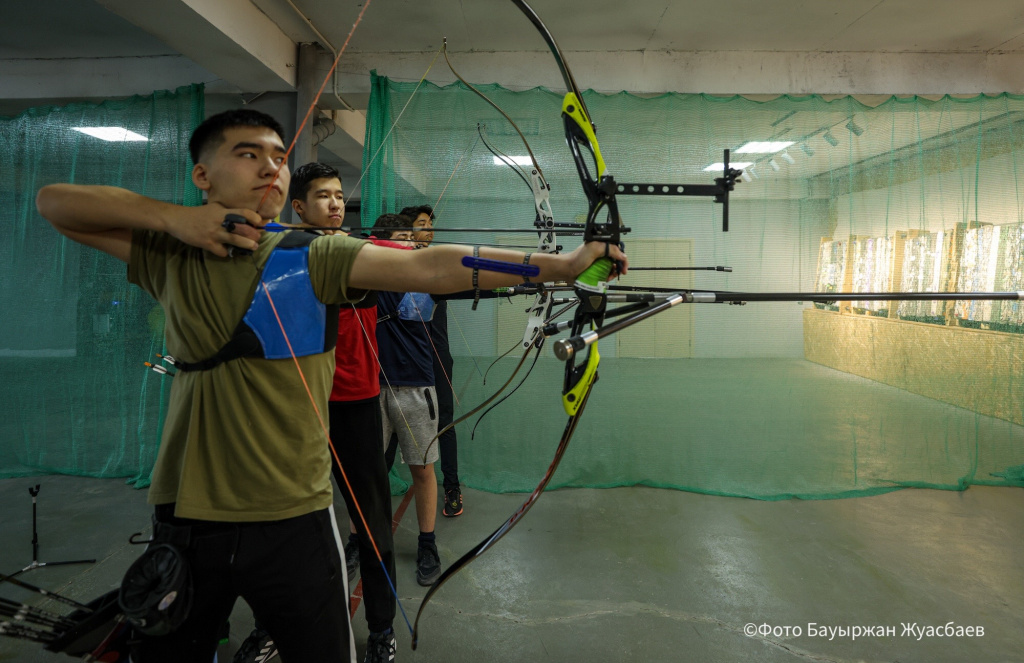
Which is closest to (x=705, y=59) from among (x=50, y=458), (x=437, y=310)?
(x=437, y=310)

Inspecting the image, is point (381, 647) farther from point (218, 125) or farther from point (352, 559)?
point (218, 125)

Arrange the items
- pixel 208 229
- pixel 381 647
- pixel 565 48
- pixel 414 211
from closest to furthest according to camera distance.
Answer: pixel 208 229 → pixel 381 647 → pixel 414 211 → pixel 565 48

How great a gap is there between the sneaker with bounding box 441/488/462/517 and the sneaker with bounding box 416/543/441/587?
1.66 feet

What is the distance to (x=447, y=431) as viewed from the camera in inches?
110

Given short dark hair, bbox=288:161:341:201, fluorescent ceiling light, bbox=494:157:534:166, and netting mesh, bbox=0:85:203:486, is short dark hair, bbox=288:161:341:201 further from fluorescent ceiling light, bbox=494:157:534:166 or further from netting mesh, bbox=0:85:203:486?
netting mesh, bbox=0:85:203:486

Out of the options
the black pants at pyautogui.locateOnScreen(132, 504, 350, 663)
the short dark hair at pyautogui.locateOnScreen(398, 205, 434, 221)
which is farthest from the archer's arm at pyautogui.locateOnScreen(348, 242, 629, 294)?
the short dark hair at pyautogui.locateOnScreen(398, 205, 434, 221)

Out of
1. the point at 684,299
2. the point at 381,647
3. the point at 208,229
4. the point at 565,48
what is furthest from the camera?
the point at 565,48

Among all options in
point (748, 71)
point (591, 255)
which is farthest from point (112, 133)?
point (748, 71)

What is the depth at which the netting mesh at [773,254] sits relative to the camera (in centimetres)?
311


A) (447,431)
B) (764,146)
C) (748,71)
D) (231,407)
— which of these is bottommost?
(447,431)

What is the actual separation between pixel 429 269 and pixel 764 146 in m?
2.90

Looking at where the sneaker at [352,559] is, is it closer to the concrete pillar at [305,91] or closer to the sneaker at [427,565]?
the sneaker at [427,565]

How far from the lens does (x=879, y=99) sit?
3.27 m

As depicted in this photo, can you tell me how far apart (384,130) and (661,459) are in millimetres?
2361
